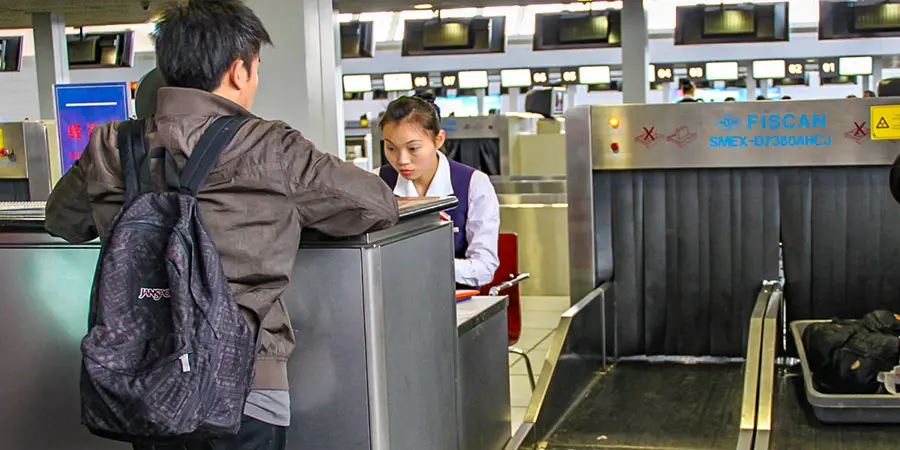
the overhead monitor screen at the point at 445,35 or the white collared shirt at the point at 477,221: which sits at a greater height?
the overhead monitor screen at the point at 445,35

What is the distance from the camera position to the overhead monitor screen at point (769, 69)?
725 inches

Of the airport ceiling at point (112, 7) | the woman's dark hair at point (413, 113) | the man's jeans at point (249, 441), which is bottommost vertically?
the man's jeans at point (249, 441)

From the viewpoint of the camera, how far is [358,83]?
19859 mm

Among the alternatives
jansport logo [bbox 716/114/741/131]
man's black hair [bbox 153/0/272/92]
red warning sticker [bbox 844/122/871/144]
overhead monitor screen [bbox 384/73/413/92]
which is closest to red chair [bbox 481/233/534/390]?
jansport logo [bbox 716/114/741/131]

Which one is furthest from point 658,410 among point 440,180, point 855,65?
point 855,65

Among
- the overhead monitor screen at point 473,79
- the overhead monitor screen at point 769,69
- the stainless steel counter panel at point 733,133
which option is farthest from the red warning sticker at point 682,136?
the overhead monitor screen at point 473,79

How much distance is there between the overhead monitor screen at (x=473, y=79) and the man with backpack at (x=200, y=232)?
59.1ft

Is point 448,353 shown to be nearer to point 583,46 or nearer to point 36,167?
point 36,167

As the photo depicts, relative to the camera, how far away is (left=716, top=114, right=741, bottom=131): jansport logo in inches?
150

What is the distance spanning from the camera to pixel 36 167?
20.8 feet

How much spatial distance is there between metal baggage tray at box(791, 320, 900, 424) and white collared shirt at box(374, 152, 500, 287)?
46.2 inches

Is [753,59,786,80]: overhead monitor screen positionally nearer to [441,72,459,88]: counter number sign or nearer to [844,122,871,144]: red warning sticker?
[441,72,459,88]: counter number sign

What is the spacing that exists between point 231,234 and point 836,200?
112 inches

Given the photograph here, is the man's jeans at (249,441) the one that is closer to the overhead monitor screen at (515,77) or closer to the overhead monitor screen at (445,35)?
the overhead monitor screen at (445,35)
